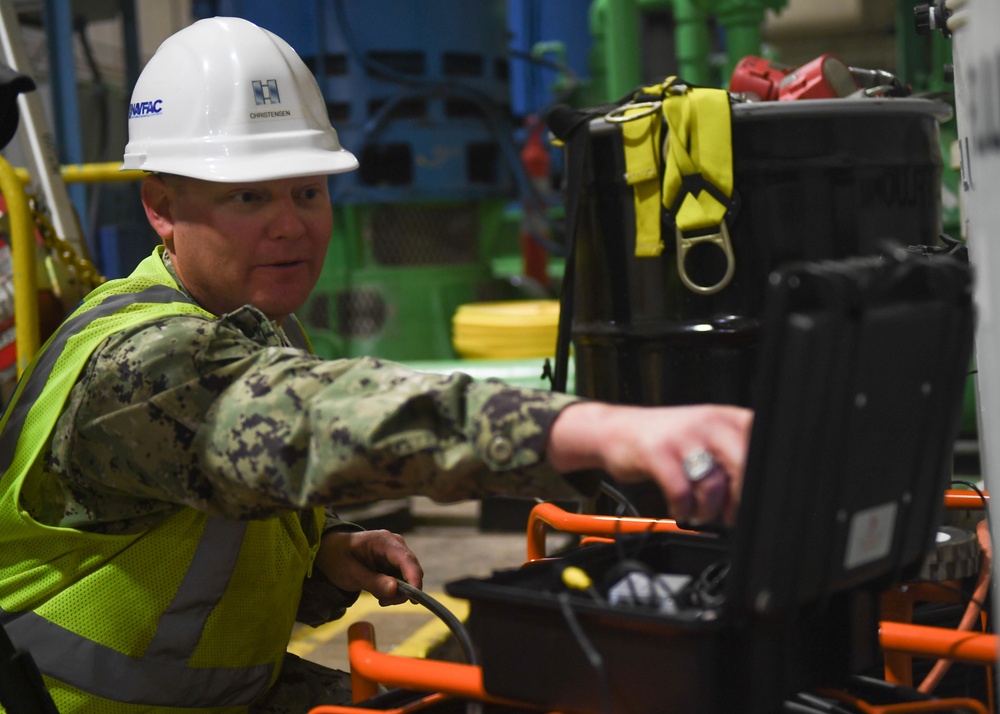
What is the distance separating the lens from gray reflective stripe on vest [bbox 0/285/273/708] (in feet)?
5.39

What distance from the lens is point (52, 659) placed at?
1639 millimetres

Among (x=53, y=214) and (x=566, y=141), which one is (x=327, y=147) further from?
(x=53, y=214)

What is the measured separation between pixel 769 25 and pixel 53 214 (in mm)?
5655

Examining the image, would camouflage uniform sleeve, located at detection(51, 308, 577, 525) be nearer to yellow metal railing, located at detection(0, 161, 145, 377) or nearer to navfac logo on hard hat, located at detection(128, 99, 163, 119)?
navfac logo on hard hat, located at detection(128, 99, 163, 119)

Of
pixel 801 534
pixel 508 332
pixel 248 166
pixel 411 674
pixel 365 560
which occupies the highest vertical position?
pixel 248 166

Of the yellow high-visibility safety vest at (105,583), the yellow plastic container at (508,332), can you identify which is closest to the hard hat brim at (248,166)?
the yellow high-visibility safety vest at (105,583)

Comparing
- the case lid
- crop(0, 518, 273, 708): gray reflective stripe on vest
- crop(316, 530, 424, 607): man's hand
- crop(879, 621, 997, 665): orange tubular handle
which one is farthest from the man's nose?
crop(879, 621, 997, 665): orange tubular handle

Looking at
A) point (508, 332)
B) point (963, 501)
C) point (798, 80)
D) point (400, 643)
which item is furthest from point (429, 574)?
point (963, 501)

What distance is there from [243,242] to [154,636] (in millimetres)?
592

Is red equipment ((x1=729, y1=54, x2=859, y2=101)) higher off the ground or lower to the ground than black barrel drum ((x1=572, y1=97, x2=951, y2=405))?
higher

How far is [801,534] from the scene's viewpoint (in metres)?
1.10

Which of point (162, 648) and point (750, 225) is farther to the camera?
point (750, 225)

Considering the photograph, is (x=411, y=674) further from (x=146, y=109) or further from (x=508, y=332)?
(x=508, y=332)

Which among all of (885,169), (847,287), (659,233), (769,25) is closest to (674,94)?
(659,233)
